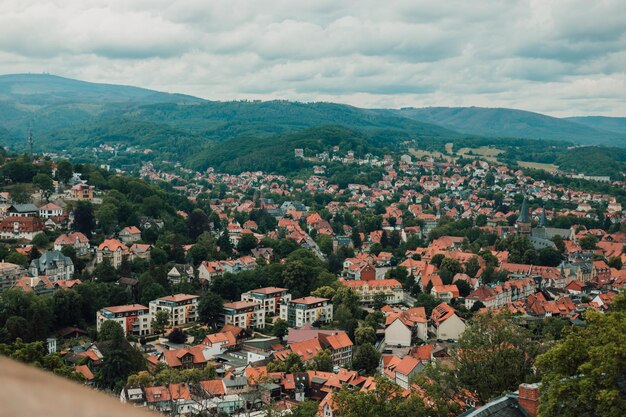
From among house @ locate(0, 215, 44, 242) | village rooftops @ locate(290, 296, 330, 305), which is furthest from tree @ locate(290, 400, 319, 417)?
house @ locate(0, 215, 44, 242)

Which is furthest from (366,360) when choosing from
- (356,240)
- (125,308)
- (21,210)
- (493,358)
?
(356,240)

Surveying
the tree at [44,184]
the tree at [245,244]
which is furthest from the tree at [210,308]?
the tree at [44,184]

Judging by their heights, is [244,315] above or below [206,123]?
below

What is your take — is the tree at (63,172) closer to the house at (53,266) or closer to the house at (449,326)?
the house at (53,266)

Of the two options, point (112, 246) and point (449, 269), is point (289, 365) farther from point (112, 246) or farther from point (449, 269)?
point (449, 269)

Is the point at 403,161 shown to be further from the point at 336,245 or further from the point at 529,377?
the point at 529,377

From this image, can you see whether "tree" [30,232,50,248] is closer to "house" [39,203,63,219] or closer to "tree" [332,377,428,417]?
"house" [39,203,63,219]
